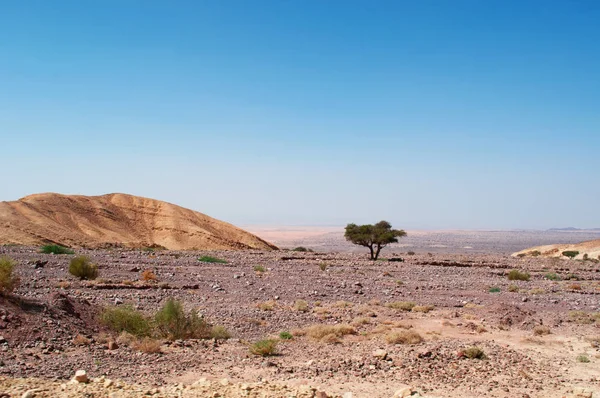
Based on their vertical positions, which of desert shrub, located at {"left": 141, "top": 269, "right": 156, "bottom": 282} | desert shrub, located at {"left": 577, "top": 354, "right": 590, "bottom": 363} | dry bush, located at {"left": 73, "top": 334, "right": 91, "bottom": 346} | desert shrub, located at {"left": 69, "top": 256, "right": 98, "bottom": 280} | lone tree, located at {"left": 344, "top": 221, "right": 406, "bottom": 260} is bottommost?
desert shrub, located at {"left": 577, "top": 354, "right": 590, "bottom": 363}

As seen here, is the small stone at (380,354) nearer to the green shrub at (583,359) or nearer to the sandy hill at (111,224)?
the green shrub at (583,359)

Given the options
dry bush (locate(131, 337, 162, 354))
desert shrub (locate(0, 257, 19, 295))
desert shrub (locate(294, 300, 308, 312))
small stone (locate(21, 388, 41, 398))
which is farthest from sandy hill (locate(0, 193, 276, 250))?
small stone (locate(21, 388, 41, 398))

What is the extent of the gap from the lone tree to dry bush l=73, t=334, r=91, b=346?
35319mm

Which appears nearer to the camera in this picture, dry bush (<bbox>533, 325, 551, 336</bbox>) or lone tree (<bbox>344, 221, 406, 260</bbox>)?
dry bush (<bbox>533, 325, 551, 336</bbox>)

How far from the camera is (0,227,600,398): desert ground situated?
935 cm

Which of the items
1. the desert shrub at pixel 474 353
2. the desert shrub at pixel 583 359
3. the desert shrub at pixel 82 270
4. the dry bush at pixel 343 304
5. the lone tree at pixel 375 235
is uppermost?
the lone tree at pixel 375 235

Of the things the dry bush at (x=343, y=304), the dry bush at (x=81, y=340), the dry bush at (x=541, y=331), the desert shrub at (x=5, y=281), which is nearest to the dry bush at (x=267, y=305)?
the dry bush at (x=343, y=304)

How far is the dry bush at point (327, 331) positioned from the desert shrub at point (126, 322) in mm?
4091

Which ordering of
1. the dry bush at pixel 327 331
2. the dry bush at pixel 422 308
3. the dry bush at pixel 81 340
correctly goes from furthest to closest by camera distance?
1. the dry bush at pixel 422 308
2. the dry bush at pixel 327 331
3. the dry bush at pixel 81 340

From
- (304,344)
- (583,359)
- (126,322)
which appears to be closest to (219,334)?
(304,344)

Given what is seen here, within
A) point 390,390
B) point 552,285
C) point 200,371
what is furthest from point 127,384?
point 552,285

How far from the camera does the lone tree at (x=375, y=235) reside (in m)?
45.4

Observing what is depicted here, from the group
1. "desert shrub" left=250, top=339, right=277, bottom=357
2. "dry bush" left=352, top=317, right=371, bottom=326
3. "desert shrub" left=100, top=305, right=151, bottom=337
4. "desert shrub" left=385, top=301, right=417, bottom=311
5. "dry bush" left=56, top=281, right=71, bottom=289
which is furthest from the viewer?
"dry bush" left=56, top=281, right=71, bottom=289

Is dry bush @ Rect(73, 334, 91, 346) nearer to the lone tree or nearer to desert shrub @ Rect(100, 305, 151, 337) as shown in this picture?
desert shrub @ Rect(100, 305, 151, 337)
